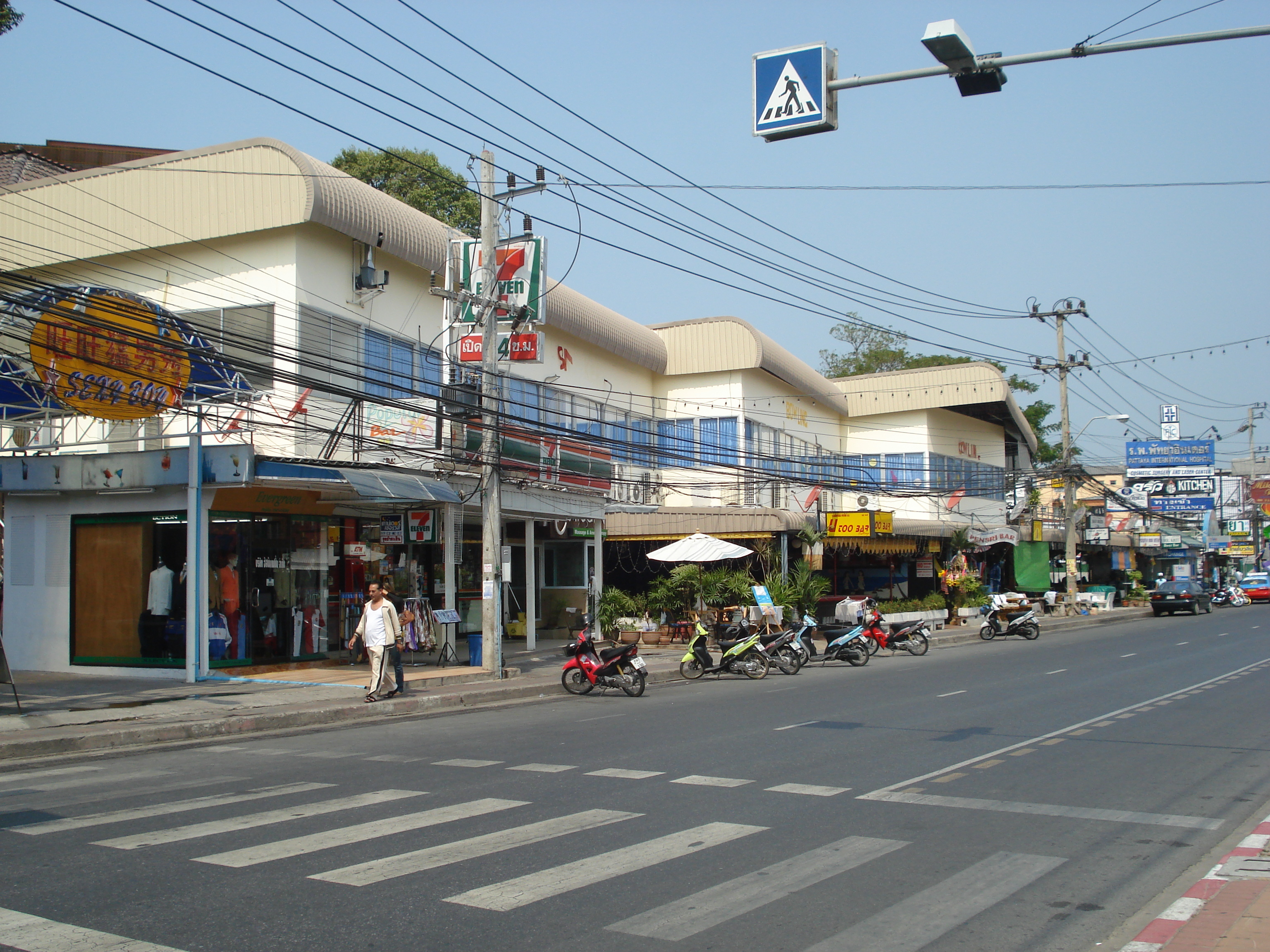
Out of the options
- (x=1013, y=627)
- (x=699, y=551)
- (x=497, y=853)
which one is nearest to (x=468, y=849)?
(x=497, y=853)

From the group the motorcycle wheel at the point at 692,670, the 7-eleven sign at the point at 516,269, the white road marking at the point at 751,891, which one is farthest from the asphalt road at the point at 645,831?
the 7-eleven sign at the point at 516,269

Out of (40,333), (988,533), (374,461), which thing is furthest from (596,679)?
(988,533)

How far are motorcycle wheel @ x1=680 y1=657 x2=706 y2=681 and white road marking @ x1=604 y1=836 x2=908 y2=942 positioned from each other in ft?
45.1

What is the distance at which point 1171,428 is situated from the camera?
157 feet

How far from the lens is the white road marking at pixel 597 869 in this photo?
607cm

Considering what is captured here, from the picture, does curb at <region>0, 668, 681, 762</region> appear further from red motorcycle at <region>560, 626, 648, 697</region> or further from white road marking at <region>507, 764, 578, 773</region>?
white road marking at <region>507, 764, 578, 773</region>

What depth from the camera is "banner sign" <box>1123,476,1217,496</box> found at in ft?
157

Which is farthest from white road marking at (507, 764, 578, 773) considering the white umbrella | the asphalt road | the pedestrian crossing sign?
the white umbrella

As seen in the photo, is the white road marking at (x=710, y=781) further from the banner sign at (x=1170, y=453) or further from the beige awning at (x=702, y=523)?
the banner sign at (x=1170, y=453)

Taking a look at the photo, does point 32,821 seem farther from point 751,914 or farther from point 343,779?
point 751,914

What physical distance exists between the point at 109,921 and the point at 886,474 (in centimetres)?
4188

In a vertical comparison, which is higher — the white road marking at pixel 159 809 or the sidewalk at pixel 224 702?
the white road marking at pixel 159 809

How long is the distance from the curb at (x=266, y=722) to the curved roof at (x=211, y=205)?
9944mm

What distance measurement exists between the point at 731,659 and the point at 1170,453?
34.0 meters
